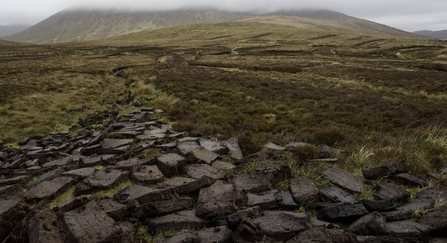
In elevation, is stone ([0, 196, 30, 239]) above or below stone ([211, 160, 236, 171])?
above

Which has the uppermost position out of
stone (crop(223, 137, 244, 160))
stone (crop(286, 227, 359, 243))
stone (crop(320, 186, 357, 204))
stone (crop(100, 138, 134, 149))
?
stone (crop(286, 227, 359, 243))

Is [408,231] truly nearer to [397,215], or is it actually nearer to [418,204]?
[397,215]

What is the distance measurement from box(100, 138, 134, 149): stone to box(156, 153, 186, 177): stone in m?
3.52

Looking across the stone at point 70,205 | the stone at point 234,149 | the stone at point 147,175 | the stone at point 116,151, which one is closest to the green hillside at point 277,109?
the stone at point 234,149

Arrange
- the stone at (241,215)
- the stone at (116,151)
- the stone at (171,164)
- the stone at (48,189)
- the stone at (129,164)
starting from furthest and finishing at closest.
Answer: the stone at (116,151) → the stone at (129,164) → the stone at (171,164) → the stone at (48,189) → the stone at (241,215)

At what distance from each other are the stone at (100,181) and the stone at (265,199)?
2811 mm

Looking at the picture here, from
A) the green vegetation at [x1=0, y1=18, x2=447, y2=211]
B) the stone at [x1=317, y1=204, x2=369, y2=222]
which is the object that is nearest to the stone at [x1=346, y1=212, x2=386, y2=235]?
the stone at [x1=317, y1=204, x2=369, y2=222]

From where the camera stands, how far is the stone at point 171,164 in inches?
284

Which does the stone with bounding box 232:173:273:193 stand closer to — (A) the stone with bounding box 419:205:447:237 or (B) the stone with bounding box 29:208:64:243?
(A) the stone with bounding box 419:205:447:237

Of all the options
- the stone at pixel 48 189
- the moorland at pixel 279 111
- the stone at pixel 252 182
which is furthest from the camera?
the moorland at pixel 279 111

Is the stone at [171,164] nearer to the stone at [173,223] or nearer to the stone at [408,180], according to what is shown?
the stone at [173,223]

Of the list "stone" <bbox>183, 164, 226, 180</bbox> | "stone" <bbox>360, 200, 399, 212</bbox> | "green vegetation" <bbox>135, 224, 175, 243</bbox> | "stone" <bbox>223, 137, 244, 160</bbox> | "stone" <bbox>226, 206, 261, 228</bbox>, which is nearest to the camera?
"green vegetation" <bbox>135, 224, 175, 243</bbox>

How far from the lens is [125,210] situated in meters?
5.30

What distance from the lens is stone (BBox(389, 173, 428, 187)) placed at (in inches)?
277
